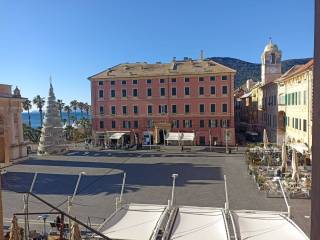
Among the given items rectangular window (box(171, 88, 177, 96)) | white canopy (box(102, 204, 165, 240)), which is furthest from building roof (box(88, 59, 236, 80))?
white canopy (box(102, 204, 165, 240))

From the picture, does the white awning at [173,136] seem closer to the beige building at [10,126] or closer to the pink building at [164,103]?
the pink building at [164,103]

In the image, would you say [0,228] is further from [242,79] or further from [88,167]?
[242,79]

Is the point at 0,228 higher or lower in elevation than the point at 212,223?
higher

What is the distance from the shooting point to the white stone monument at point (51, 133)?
1682 inches

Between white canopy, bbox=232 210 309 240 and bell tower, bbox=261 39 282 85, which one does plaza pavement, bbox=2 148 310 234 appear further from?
bell tower, bbox=261 39 282 85

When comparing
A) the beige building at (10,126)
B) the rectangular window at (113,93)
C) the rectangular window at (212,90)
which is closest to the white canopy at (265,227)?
the beige building at (10,126)

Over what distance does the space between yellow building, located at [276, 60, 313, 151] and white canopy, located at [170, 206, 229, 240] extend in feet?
51.6

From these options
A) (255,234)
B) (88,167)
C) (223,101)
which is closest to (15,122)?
(88,167)

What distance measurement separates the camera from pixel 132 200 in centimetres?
2016

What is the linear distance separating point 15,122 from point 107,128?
1659cm

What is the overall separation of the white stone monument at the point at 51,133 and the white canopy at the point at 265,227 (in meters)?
34.3

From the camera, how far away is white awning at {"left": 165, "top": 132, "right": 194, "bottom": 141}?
144ft

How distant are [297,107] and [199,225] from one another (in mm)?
25901

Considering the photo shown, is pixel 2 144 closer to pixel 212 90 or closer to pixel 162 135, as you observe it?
pixel 162 135
